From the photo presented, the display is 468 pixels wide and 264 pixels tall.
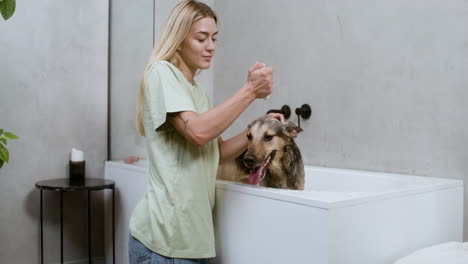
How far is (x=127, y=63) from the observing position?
8.86 feet

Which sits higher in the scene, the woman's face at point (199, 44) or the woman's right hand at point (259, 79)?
the woman's face at point (199, 44)

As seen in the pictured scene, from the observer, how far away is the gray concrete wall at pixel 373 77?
73.2 inches

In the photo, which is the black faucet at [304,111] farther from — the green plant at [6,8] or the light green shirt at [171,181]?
the green plant at [6,8]

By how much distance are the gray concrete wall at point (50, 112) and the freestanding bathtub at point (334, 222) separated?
139 centimetres

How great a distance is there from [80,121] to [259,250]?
1.68 meters

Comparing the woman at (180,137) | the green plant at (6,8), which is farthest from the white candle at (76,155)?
the woman at (180,137)

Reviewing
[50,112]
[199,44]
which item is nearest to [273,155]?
[199,44]

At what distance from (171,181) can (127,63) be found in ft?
5.16

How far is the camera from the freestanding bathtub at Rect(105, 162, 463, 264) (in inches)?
46.8

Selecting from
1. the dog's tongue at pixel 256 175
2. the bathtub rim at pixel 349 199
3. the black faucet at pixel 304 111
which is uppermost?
the black faucet at pixel 304 111

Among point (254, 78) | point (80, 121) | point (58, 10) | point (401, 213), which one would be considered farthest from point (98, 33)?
point (401, 213)

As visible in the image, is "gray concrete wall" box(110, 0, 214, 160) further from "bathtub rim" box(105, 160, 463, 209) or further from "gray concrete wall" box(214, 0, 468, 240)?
"bathtub rim" box(105, 160, 463, 209)

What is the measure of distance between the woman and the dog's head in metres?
0.14

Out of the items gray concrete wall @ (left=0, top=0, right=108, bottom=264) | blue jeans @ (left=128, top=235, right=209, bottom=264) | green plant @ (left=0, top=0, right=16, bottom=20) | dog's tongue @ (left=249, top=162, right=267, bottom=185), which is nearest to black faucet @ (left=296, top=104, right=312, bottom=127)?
dog's tongue @ (left=249, top=162, right=267, bottom=185)
